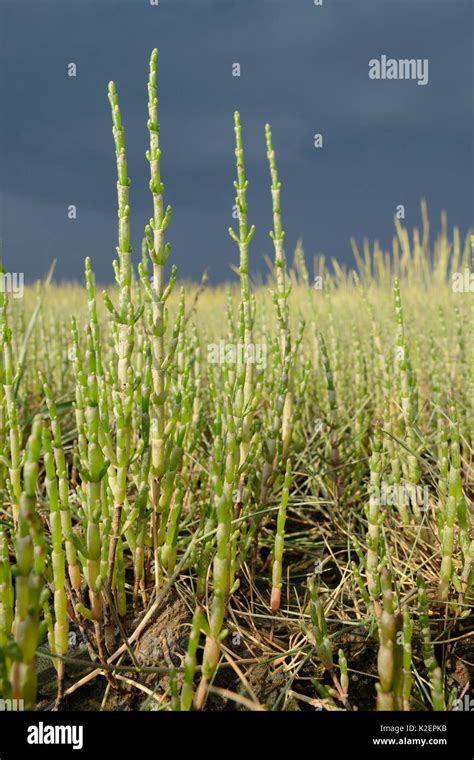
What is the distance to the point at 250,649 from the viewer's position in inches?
71.3

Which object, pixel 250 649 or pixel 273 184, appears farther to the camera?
pixel 273 184

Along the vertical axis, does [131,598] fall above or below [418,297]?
below

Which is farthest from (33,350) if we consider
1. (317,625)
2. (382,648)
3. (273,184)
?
(382,648)

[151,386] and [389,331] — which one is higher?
[389,331]

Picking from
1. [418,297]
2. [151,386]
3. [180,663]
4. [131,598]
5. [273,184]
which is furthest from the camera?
[418,297]

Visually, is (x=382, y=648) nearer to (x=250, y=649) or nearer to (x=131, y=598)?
(x=250, y=649)

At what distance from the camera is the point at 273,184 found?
2158 millimetres

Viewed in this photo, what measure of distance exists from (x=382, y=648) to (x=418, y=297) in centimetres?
703
